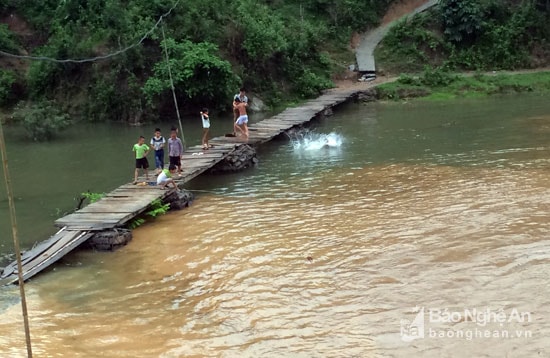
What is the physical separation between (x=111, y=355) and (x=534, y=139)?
524 inches

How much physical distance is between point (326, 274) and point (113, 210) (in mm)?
4556

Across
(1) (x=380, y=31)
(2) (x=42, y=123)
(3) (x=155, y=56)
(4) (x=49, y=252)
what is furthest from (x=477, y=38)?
(4) (x=49, y=252)

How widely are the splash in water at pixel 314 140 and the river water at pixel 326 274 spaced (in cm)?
345

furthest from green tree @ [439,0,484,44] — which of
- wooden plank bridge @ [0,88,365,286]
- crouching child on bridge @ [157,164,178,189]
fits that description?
crouching child on bridge @ [157,164,178,189]

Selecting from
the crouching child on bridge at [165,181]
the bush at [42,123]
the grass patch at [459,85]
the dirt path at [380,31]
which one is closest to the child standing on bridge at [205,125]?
the crouching child on bridge at [165,181]

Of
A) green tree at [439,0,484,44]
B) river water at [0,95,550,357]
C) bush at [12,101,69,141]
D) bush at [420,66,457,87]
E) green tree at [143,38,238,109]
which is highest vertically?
green tree at [439,0,484,44]

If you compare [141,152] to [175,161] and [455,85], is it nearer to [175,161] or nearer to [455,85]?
[175,161]

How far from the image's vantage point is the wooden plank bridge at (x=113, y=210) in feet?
30.3

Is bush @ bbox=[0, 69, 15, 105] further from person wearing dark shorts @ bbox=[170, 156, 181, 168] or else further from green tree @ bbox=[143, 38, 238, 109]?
person wearing dark shorts @ bbox=[170, 156, 181, 168]

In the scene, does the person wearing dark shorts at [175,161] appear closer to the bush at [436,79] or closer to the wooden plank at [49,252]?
the wooden plank at [49,252]

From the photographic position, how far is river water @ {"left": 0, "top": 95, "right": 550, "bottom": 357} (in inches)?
261

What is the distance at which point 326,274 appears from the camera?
326 inches

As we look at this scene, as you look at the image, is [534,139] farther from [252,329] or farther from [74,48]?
[74,48]

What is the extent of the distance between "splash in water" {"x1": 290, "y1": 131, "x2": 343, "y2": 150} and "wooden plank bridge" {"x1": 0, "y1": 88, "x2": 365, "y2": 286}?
70cm
